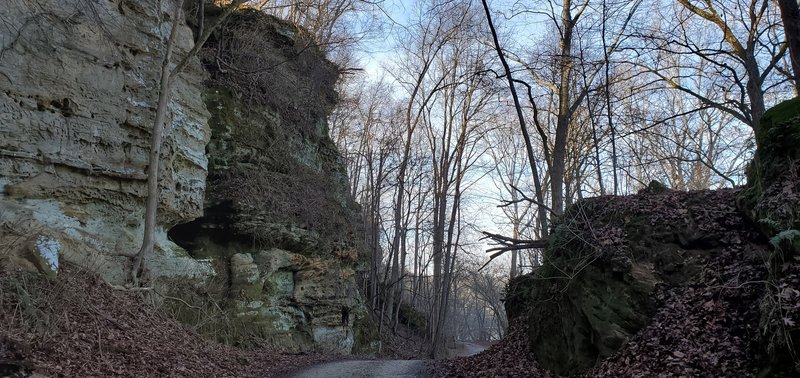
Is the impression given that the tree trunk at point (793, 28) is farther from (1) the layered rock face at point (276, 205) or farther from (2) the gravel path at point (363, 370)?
(1) the layered rock face at point (276, 205)

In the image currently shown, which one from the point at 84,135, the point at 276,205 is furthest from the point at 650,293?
the point at 276,205

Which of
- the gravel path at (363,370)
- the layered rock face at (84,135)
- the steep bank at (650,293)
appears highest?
the layered rock face at (84,135)

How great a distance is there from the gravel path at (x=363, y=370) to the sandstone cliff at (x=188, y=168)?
344 cm

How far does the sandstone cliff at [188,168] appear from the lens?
855 cm

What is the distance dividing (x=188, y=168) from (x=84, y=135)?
3.17 metres

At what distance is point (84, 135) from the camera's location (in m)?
9.46

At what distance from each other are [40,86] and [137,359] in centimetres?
545

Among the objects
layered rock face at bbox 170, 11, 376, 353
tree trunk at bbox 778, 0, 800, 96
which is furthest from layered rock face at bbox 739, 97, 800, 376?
layered rock face at bbox 170, 11, 376, 353

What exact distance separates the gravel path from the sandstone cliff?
11.3 feet

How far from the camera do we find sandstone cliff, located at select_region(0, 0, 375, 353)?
8.55 metres

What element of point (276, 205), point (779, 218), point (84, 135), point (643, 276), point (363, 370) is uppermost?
point (84, 135)

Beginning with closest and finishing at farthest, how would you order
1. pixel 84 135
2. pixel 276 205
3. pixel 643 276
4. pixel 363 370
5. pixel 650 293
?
1. pixel 650 293
2. pixel 643 276
3. pixel 84 135
4. pixel 363 370
5. pixel 276 205

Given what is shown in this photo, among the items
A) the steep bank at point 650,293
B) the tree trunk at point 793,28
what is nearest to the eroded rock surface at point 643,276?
the steep bank at point 650,293

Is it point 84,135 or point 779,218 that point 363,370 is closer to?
point 84,135
